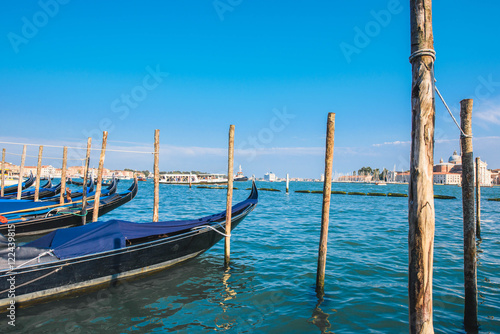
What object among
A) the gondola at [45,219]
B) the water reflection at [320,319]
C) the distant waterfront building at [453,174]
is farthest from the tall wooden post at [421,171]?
the distant waterfront building at [453,174]

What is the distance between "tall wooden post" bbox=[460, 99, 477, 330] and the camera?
4500mm

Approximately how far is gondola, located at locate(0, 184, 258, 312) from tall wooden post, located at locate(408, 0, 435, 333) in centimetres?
521

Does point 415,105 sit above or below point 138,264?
above

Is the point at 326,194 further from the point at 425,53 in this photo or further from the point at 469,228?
the point at 425,53

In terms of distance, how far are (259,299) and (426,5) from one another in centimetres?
497

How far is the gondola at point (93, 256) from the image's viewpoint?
5043mm

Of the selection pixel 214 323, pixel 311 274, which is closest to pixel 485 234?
pixel 311 274

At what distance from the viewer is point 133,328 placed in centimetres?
455

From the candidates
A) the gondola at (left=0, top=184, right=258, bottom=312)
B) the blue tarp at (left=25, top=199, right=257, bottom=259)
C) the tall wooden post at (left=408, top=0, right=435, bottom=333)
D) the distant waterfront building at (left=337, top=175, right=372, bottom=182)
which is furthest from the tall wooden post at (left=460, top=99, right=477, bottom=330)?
the distant waterfront building at (left=337, top=175, right=372, bottom=182)

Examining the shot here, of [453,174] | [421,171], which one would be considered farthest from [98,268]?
[453,174]

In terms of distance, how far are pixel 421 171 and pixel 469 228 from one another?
Answer: 306cm

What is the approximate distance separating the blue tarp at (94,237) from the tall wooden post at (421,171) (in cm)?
527

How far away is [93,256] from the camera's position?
570 centimetres

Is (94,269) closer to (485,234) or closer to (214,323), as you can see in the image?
(214,323)
